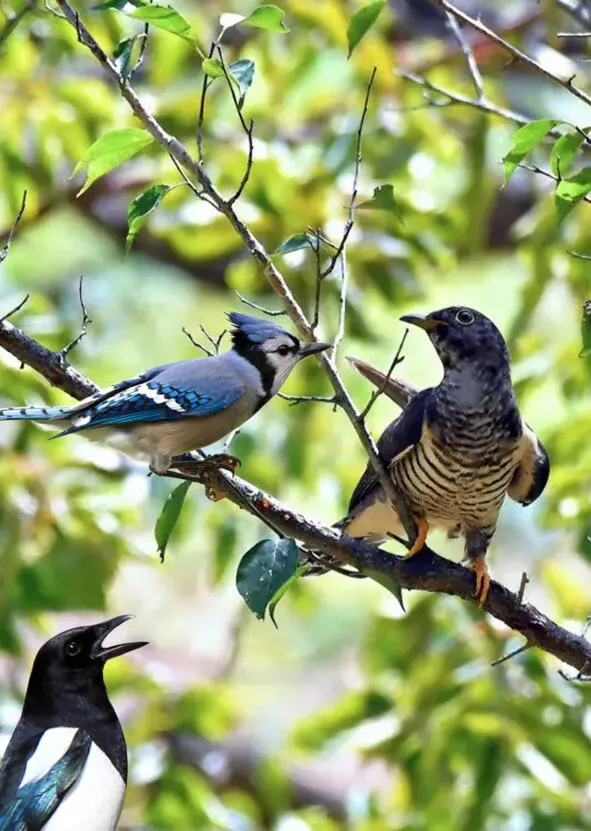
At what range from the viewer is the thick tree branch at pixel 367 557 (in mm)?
2502

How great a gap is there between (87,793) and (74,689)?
34cm

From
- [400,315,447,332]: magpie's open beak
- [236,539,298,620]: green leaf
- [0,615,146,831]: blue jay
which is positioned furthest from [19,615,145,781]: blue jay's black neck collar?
[236,539,298,620]: green leaf

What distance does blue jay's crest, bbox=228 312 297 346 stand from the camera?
10.0 ft

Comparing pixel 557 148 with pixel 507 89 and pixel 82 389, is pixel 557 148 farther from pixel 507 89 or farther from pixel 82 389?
pixel 507 89

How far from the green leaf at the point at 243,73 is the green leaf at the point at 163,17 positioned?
0.15 m

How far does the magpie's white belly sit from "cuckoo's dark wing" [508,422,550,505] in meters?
1.27

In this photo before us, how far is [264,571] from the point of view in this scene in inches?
86.3

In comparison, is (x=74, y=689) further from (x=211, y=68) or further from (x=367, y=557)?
(x=211, y=68)

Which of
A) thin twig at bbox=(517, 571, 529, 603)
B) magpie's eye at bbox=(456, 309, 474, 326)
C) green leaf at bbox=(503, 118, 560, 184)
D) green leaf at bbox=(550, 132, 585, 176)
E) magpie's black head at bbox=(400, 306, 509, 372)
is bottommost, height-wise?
thin twig at bbox=(517, 571, 529, 603)

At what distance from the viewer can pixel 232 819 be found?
5.27 meters

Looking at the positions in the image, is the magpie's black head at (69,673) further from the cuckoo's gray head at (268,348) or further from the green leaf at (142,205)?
the green leaf at (142,205)

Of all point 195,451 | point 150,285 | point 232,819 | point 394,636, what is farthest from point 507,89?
point 195,451

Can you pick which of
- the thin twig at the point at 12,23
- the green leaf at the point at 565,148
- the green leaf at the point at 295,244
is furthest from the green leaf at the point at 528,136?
the thin twig at the point at 12,23

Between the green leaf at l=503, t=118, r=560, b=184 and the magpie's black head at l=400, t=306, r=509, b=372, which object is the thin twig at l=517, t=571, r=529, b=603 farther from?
the green leaf at l=503, t=118, r=560, b=184
